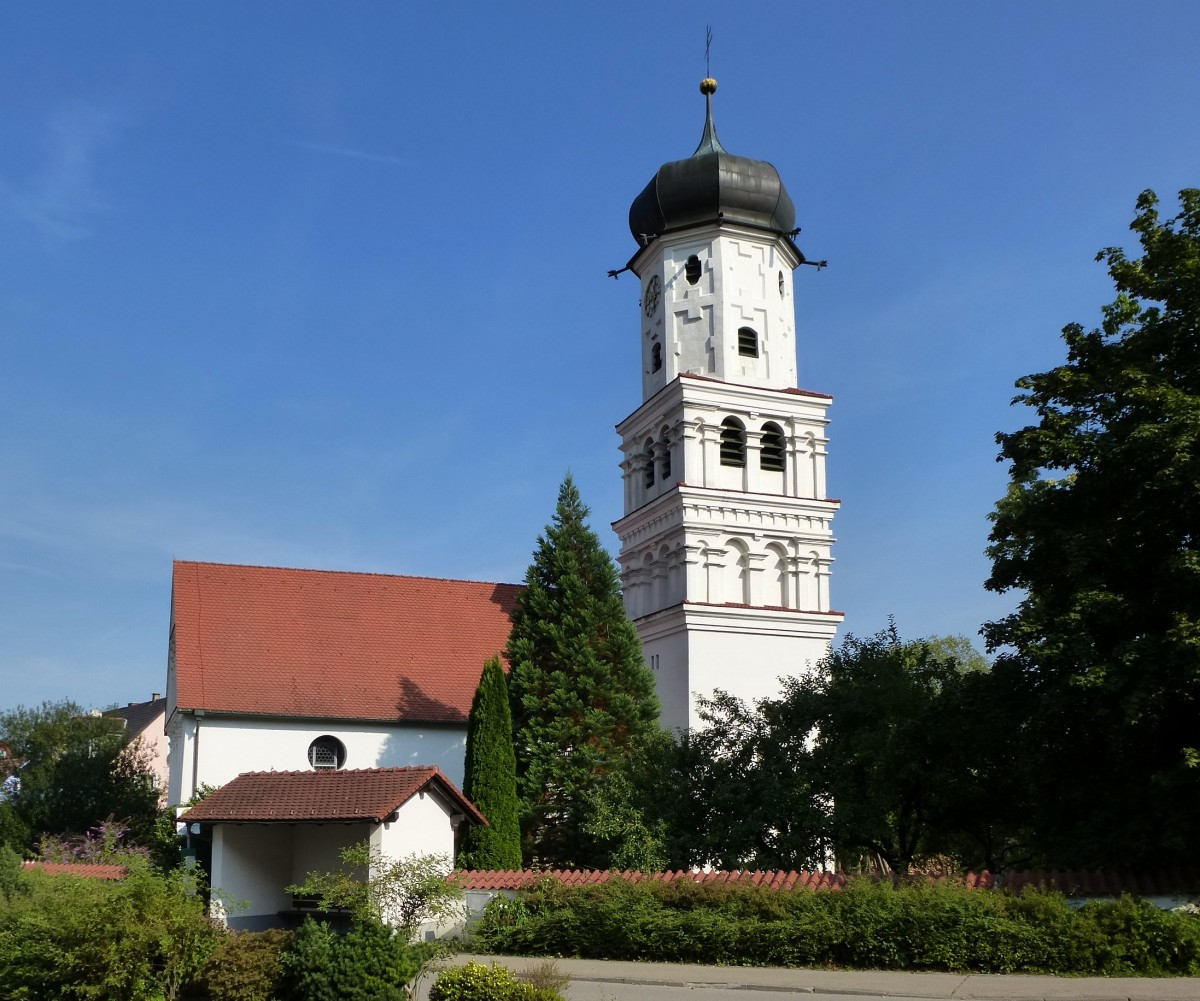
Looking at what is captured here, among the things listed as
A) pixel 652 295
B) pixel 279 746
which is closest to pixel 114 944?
pixel 279 746

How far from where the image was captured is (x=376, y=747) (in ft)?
110

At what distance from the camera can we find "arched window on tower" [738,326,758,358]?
37969 mm

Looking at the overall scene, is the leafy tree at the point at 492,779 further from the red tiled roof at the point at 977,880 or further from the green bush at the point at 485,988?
the green bush at the point at 485,988

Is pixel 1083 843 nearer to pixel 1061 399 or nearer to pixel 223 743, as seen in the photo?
pixel 1061 399

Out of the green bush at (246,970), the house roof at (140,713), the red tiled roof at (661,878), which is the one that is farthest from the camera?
the house roof at (140,713)

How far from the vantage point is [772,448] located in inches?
1479

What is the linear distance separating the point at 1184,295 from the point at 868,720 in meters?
9.16

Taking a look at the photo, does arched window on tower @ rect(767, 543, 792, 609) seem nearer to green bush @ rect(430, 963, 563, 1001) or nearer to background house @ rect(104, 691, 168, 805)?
background house @ rect(104, 691, 168, 805)

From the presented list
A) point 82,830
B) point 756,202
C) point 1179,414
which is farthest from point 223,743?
point 1179,414

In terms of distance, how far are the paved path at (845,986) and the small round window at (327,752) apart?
52.5ft

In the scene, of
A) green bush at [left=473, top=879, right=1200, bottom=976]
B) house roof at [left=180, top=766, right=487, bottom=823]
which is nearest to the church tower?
house roof at [left=180, top=766, right=487, bottom=823]

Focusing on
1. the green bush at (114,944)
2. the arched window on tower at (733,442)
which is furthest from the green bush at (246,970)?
the arched window on tower at (733,442)

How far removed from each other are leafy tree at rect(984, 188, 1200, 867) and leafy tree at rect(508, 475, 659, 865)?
10.6 meters

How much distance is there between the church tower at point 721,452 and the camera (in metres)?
35.0
